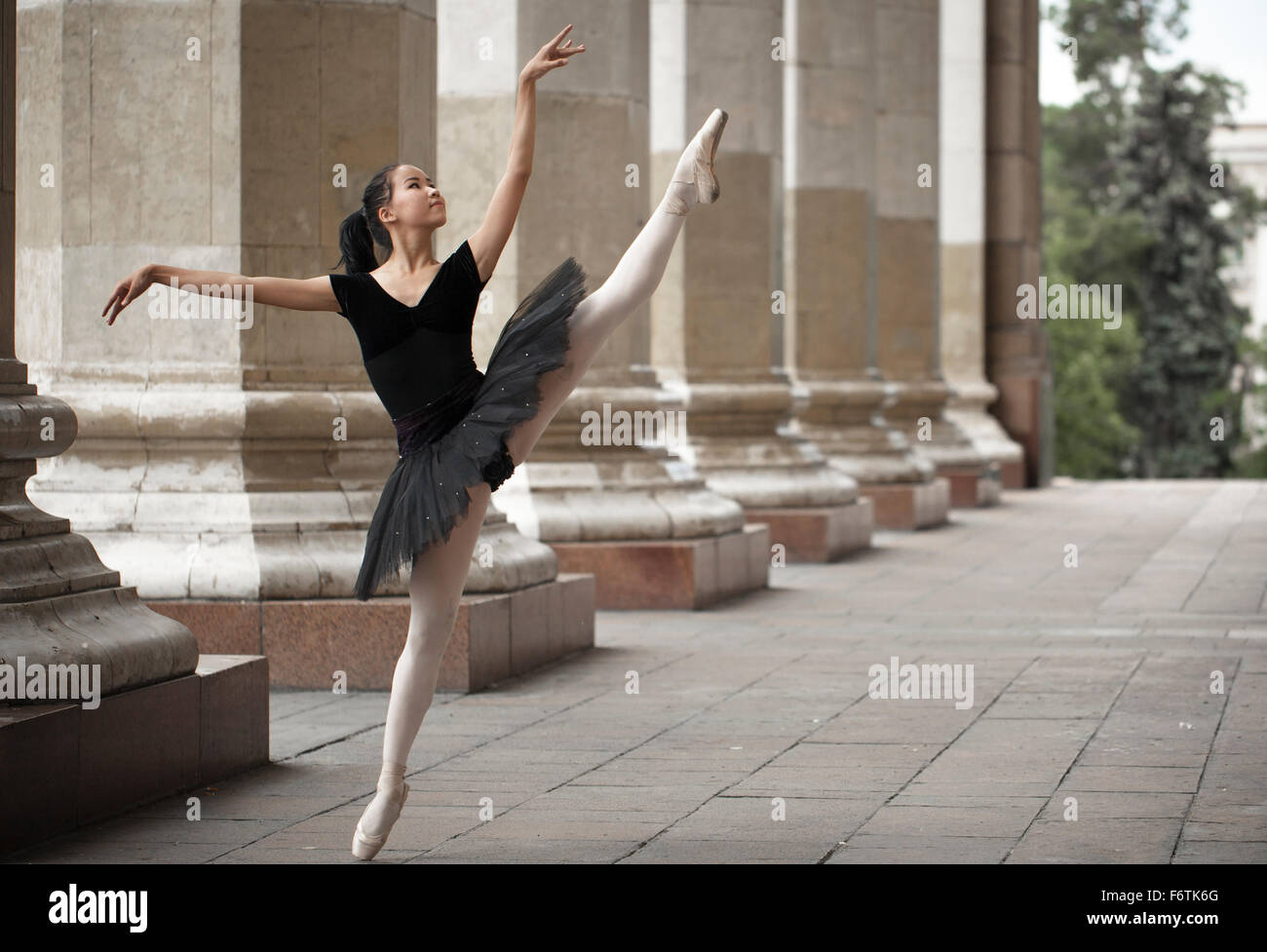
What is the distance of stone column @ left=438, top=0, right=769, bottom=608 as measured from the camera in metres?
12.5

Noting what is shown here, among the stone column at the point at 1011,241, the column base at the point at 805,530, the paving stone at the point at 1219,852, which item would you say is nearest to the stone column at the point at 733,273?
the column base at the point at 805,530

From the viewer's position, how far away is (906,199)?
22.5 m

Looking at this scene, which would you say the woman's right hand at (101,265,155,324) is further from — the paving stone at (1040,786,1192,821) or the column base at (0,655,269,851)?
the paving stone at (1040,786,1192,821)

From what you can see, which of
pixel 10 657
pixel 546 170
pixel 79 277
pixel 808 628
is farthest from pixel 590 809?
pixel 546 170

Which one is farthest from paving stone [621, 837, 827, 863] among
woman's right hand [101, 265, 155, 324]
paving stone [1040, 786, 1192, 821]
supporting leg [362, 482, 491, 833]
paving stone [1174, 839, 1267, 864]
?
woman's right hand [101, 265, 155, 324]

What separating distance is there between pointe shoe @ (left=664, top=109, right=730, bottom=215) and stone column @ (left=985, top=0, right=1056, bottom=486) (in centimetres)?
2177

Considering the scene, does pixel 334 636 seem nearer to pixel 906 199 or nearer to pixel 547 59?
pixel 547 59

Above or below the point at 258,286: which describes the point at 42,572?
below

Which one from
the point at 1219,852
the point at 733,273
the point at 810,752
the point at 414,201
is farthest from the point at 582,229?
the point at 1219,852

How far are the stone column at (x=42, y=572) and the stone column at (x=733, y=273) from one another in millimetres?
9115

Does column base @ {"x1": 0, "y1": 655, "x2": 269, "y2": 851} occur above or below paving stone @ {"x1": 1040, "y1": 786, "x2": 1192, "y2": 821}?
above

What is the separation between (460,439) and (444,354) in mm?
267

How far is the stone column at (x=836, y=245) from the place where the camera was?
18844 mm

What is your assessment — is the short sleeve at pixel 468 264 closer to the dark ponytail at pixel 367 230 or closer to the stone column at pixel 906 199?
the dark ponytail at pixel 367 230
